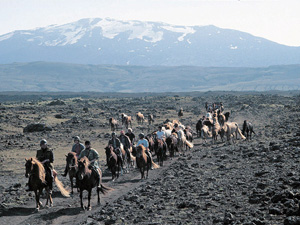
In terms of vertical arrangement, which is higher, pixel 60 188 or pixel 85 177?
pixel 85 177

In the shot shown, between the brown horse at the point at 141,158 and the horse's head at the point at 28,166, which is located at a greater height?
the horse's head at the point at 28,166

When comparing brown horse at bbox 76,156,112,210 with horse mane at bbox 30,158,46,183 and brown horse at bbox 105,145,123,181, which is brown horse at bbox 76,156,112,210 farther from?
brown horse at bbox 105,145,123,181

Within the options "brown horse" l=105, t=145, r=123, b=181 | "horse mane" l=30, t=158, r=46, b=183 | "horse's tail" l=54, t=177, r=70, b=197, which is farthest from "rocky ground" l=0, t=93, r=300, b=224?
"horse mane" l=30, t=158, r=46, b=183

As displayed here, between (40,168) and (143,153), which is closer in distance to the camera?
(40,168)

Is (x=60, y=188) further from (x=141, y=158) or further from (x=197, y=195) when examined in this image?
(x=197, y=195)

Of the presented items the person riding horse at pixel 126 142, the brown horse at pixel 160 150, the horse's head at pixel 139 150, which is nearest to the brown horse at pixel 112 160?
the horse's head at pixel 139 150


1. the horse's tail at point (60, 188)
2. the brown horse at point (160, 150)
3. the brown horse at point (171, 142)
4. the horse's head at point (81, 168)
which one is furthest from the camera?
the brown horse at point (171, 142)

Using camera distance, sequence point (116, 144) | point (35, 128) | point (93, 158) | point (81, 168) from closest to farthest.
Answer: point (81, 168)
point (93, 158)
point (116, 144)
point (35, 128)

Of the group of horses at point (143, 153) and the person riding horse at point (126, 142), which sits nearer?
the group of horses at point (143, 153)

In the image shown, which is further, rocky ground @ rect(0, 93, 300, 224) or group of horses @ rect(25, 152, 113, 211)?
group of horses @ rect(25, 152, 113, 211)

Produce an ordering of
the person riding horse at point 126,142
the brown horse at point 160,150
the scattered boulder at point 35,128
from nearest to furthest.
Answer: the person riding horse at point 126,142, the brown horse at point 160,150, the scattered boulder at point 35,128

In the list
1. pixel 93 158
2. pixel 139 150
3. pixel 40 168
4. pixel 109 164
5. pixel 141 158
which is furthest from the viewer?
pixel 139 150

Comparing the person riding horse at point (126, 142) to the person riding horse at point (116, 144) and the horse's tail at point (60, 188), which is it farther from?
the horse's tail at point (60, 188)

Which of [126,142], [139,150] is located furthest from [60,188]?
[126,142]
